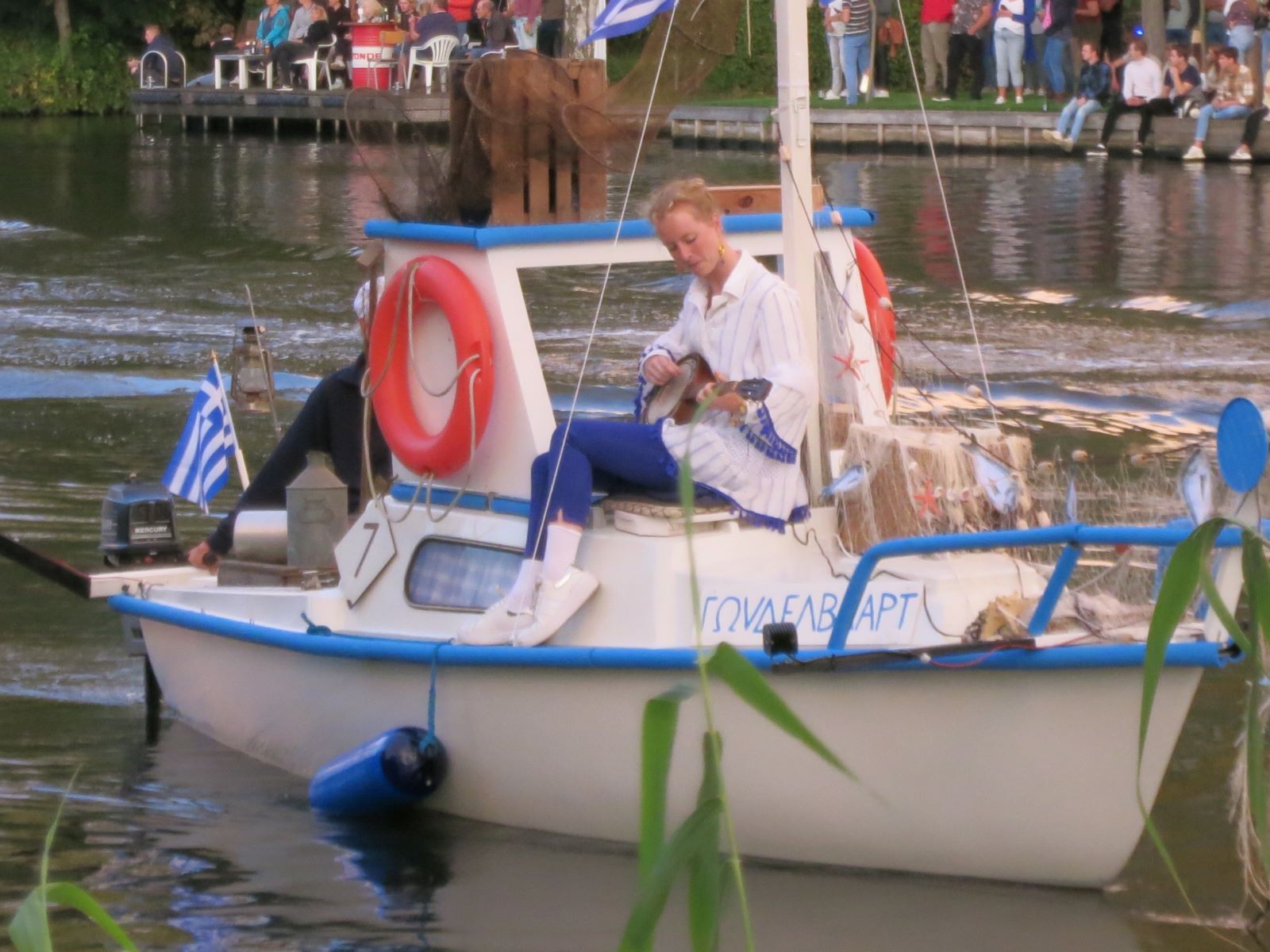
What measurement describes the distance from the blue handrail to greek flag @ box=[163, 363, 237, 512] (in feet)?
12.0

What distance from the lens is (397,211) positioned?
270 inches

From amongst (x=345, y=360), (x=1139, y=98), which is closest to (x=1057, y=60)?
(x=1139, y=98)

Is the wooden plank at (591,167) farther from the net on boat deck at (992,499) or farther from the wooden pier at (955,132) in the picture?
the wooden pier at (955,132)

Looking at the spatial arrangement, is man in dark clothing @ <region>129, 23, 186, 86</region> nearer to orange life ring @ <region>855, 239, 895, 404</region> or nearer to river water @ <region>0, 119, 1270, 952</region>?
river water @ <region>0, 119, 1270, 952</region>

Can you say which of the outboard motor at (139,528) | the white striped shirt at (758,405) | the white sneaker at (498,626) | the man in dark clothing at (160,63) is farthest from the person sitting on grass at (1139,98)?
the white sneaker at (498,626)

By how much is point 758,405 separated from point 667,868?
3.03m

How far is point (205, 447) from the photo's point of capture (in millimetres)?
8633

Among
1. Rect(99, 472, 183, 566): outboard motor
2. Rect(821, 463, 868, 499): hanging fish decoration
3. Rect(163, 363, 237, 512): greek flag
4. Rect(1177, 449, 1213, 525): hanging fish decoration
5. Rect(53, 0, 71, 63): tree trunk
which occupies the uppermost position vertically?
Rect(53, 0, 71, 63): tree trunk

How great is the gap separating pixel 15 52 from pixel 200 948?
42524 millimetres

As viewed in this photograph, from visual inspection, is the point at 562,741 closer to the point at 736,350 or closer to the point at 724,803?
the point at 736,350

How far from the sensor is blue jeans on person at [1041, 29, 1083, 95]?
29047mm

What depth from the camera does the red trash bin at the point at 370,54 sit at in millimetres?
35375

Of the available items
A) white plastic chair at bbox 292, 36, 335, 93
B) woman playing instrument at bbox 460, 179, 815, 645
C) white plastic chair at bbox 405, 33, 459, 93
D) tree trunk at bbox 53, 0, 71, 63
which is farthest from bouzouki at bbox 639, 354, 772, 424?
tree trunk at bbox 53, 0, 71, 63

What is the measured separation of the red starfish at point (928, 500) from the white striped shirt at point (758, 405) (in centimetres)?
35
